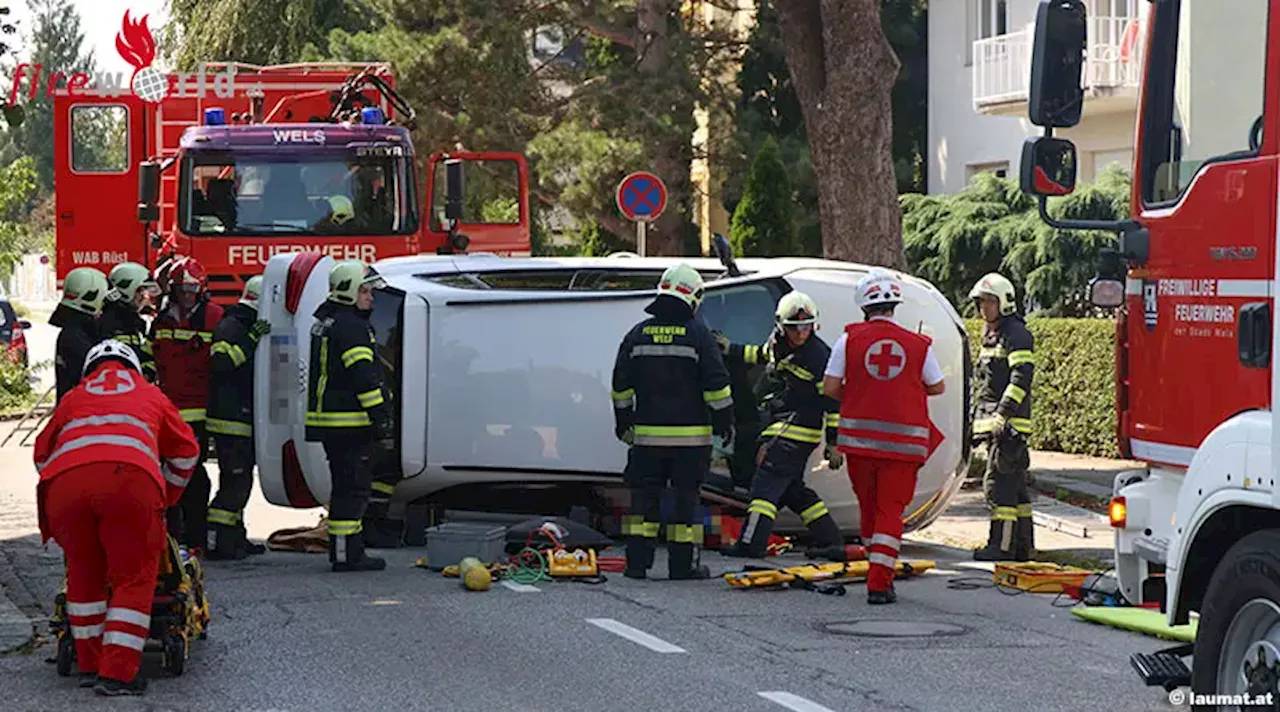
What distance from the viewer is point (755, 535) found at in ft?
42.7

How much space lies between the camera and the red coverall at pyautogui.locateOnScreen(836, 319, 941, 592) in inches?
441

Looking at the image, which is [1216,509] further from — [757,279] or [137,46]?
[137,46]

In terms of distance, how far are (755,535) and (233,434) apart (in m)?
3.35

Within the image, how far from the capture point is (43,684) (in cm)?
895

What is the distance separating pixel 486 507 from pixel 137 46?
1004 centimetres

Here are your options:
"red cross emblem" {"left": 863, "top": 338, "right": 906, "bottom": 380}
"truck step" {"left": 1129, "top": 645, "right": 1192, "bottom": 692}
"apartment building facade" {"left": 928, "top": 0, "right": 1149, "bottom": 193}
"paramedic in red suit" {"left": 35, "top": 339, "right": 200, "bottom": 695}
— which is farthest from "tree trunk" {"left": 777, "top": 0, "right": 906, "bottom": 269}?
"truck step" {"left": 1129, "top": 645, "right": 1192, "bottom": 692}

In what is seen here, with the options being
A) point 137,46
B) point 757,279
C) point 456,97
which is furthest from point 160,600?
point 456,97

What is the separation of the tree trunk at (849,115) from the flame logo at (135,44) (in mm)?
6796

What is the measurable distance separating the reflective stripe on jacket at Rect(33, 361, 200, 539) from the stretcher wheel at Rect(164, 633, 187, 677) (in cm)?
59

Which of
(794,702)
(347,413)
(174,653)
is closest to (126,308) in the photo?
(347,413)

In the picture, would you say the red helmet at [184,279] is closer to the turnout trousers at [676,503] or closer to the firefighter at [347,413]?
the firefighter at [347,413]

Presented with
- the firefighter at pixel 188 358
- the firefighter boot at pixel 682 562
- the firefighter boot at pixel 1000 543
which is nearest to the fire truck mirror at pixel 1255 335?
the firefighter boot at pixel 682 562

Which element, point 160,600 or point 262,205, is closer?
point 160,600

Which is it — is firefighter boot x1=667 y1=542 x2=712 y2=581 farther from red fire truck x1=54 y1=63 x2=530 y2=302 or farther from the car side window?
red fire truck x1=54 y1=63 x2=530 y2=302
